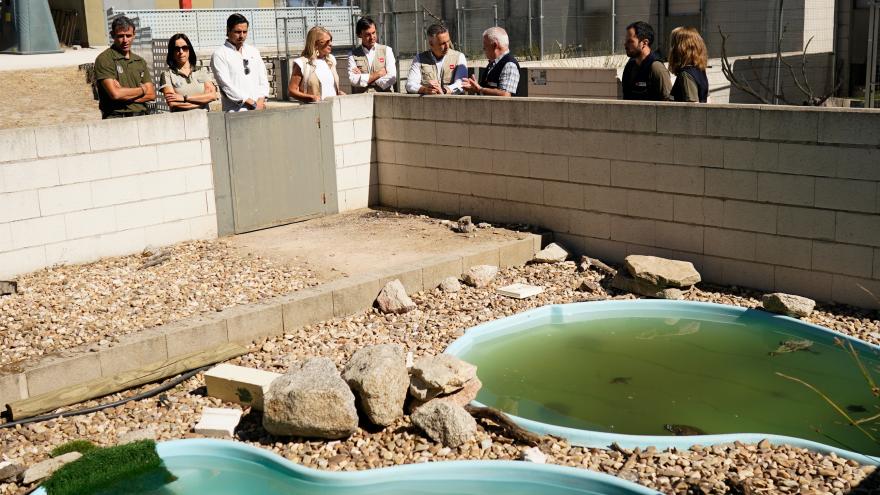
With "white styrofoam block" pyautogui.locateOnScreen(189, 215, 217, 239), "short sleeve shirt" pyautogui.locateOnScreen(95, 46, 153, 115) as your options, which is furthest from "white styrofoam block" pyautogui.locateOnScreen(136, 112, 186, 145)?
"white styrofoam block" pyautogui.locateOnScreen(189, 215, 217, 239)

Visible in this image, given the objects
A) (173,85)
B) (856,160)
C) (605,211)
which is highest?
(173,85)

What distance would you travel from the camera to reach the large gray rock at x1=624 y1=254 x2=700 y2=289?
762 cm

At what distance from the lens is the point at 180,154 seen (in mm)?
8625

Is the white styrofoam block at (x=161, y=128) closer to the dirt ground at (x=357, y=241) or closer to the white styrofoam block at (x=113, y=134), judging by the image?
the white styrofoam block at (x=113, y=134)

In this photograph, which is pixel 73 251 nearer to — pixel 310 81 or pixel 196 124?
pixel 196 124

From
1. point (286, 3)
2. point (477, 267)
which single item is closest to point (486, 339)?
point (477, 267)

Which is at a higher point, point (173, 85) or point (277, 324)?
point (173, 85)

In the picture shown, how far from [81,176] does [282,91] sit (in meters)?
11.0

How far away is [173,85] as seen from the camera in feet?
29.4

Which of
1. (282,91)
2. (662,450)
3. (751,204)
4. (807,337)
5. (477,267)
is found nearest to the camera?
(662,450)

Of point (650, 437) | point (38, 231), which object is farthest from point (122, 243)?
point (650, 437)

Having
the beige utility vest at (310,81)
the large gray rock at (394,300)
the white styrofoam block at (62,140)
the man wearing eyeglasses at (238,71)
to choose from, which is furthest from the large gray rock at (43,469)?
the beige utility vest at (310,81)

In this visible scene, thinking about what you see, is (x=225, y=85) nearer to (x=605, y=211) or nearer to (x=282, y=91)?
(x=605, y=211)

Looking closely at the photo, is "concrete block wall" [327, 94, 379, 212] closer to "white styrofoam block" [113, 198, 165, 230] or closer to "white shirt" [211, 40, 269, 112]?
"white shirt" [211, 40, 269, 112]
